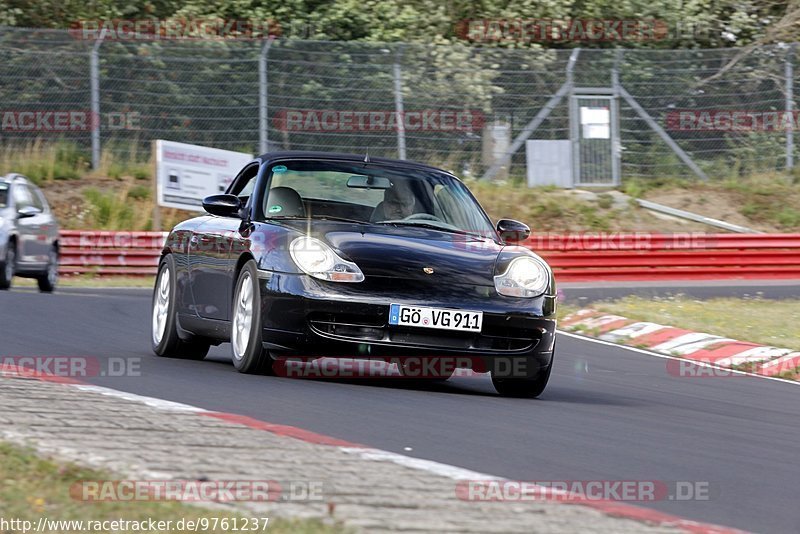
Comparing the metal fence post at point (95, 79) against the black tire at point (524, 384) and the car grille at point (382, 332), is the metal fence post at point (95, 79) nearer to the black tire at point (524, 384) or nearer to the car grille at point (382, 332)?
the black tire at point (524, 384)

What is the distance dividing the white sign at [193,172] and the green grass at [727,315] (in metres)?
8.81

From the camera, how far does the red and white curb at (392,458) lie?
4.42 meters

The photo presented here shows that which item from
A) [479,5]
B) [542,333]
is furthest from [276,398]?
[479,5]

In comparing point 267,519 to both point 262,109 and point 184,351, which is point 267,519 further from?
point 262,109

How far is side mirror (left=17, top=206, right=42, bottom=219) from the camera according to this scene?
650 inches

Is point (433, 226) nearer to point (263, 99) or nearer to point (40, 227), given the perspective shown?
point (40, 227)

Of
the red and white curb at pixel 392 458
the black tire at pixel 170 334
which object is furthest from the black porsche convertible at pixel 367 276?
the red and white curb at pixel 392 458

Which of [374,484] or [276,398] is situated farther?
[276,398]

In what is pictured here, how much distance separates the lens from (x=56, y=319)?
12.0 m

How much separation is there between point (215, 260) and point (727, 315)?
8.36m

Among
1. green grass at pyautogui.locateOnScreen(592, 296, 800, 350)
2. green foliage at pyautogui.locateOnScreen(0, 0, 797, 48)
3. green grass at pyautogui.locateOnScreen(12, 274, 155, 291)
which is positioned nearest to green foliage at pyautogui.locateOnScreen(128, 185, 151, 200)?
green grass at pyautogui.locateOnScreen(12, 274, 155, 291)

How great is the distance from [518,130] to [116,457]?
20.5 m

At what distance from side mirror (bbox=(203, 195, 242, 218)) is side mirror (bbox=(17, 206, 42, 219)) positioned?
28.4 feet

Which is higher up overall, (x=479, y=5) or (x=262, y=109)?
(x=479, y=5)
